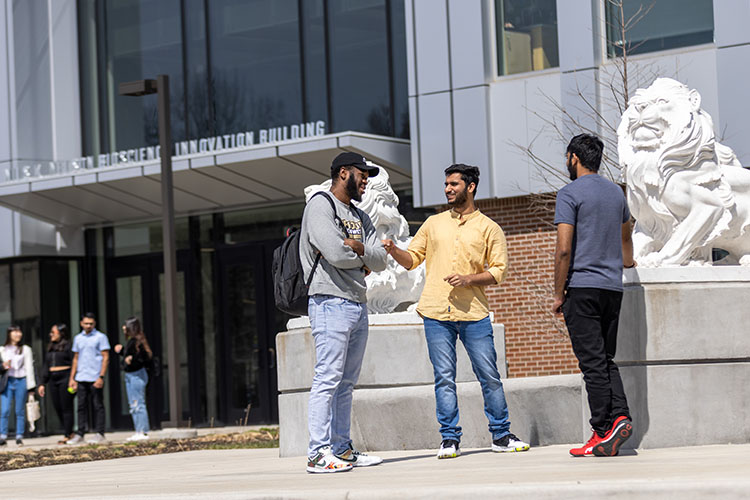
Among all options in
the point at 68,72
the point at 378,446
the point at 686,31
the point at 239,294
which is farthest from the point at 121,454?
the point at 68,72

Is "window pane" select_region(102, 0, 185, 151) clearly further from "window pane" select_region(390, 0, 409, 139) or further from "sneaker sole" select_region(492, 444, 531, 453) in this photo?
"sneaker sole" select_region(492, 444, 531, 453)

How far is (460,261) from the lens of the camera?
8383 mm

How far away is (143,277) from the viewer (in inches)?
979

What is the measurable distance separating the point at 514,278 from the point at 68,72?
35.0 ft

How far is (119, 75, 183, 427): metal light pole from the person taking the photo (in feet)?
64.2

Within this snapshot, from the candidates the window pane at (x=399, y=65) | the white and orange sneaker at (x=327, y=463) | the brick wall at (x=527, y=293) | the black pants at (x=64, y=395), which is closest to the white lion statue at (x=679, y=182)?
the white and orange sneaker at (x=327, y=463)

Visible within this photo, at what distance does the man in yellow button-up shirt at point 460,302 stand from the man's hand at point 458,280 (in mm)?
22

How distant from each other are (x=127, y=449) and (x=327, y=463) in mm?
8293

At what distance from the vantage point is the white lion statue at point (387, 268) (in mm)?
11117

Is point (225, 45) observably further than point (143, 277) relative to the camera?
No

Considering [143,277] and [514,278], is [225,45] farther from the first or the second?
[514,278]

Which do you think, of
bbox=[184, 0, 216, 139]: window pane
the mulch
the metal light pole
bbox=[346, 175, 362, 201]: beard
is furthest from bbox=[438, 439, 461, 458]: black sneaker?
bbox=[184, 0, 216, 139]: window pane

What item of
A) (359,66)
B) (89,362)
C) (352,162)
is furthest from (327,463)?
(359,66)

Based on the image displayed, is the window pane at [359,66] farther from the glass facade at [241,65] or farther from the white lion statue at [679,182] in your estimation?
the white lion statue at [679,182]
